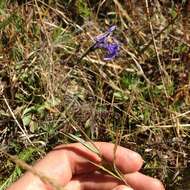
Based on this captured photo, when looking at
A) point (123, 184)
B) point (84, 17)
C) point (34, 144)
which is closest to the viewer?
point (123, 184)

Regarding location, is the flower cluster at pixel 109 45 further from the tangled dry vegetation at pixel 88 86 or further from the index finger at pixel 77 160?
the index finger at pixel 77 160

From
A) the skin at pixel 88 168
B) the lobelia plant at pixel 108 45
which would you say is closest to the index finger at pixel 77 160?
the skin at pixel 88 168

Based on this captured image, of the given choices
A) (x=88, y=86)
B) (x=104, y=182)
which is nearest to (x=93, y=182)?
Result: (x=104, y=182)

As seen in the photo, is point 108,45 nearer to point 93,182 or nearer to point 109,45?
point 109,45

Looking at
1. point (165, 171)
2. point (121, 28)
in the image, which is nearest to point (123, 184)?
point (165, 171)

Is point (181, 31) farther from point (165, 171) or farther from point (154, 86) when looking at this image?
point (165, 171)

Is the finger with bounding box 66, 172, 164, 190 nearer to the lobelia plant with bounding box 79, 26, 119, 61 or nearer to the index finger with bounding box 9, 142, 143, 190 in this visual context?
the index finger with bounding box 9, 142, 143, 190

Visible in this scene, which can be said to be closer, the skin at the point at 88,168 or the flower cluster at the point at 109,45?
the skin at the point at 88,168

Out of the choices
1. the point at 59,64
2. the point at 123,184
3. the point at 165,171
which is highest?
the point at 59,64

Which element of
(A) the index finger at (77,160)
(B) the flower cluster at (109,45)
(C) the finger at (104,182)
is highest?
(B) the flower cluster at (109,45)
